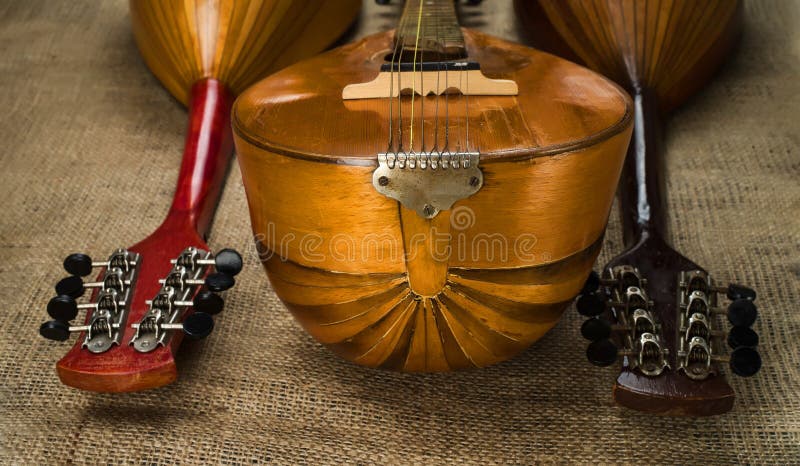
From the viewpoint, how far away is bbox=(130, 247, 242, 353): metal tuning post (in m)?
1.11

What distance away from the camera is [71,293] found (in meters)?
1.17

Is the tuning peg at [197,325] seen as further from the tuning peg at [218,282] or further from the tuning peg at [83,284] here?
the tuning peg at [83,284]

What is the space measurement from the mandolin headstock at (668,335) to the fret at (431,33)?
1.44 feet

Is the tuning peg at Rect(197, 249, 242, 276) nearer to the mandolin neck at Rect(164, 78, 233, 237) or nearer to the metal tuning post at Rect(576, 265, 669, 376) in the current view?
the mandolin neck at Rect(164, 78, 233, 237)

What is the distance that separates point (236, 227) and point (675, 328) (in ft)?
2.75

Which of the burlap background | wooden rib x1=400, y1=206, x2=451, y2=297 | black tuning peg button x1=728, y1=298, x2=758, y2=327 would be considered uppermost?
→ wooden rib x1=400, y1=206, x2=451, y2=297

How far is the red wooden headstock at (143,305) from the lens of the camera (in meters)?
1.09

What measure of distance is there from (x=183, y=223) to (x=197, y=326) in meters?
0.39

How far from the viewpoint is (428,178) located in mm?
916

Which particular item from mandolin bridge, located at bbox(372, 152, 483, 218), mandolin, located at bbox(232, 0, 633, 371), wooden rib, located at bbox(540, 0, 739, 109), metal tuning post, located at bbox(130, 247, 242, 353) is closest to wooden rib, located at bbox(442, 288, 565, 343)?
mandolin, located at bbox(232, 0, 633, 371)

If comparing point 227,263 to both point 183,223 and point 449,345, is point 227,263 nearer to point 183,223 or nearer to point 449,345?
point 183,223

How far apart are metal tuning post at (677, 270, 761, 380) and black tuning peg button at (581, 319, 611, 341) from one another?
0.33 ft

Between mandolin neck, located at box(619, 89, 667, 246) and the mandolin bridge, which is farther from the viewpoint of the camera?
mandolin neck, located at box(619, 89, 667, 246)

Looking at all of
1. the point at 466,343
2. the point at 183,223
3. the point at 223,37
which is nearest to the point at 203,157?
the point at 183,223
